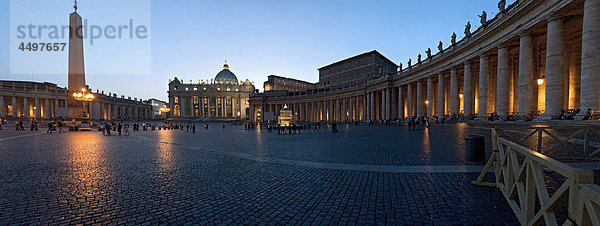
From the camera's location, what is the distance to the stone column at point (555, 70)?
47.9ft

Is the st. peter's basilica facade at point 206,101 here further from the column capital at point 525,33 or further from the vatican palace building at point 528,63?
the column capital at point 525,33

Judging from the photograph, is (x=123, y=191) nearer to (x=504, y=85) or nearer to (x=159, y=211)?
(x=159, y=211)

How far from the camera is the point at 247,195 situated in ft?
15.7

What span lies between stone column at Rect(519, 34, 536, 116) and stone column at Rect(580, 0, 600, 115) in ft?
14.3

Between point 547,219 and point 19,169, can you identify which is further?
point 19,169

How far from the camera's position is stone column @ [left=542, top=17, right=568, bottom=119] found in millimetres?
14594

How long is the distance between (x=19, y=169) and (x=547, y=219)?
1293cm

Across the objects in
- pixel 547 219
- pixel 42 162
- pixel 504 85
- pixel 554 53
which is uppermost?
pixel 554 53

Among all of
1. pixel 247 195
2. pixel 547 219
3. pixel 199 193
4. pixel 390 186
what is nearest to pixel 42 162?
pixel 199 193

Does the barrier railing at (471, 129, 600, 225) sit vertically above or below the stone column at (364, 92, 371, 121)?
below

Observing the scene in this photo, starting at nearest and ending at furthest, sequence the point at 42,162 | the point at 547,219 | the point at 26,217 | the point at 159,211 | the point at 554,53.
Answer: the point at 547,219 < the point at 26,217 < the point at 159,211 < the point at 42,162 < the point at 554,53

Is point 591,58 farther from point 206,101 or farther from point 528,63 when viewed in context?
point 206,101

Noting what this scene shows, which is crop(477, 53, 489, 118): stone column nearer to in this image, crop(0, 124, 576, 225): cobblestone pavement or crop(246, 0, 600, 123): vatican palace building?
crop(246, 0, 600, 123): vatican palace building

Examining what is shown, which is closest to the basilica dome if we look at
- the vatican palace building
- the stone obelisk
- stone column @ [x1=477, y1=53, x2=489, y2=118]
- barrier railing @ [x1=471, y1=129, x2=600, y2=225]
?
the stone obelisk
